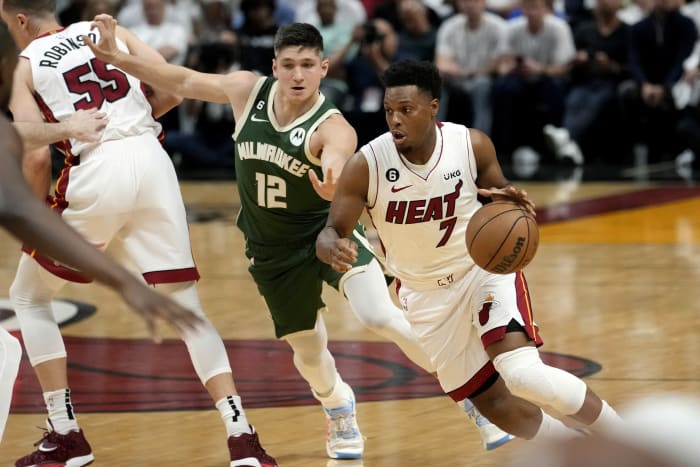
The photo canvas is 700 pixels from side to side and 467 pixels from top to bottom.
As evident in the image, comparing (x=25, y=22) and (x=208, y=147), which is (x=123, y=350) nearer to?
(x=25, y=22)

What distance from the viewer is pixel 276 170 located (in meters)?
5.15

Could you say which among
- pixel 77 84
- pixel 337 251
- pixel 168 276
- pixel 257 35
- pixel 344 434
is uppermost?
pixel 77 84

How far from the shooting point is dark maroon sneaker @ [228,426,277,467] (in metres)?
4.82

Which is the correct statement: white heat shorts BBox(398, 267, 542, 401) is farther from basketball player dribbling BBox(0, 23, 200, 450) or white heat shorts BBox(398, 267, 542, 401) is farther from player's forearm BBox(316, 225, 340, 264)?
basketball player dribbling BBox(0, 23, 200, 450)

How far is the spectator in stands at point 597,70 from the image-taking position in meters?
14.4

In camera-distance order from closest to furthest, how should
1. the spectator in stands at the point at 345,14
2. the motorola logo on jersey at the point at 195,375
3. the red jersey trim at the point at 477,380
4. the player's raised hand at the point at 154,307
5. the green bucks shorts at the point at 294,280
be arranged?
the player's raised hand at the point at 154,307 → the red jersey trim at the point at 477,380 → the green bucks shorts at the point at 294,280 → the motorola logo on jersey at the point at 195,375 → the spectator in stands at the point at 345,14

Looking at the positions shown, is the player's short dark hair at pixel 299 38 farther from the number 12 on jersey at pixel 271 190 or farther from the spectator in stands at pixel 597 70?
the spectator in stands at pixel 597 70

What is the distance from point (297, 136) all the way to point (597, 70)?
393 inches

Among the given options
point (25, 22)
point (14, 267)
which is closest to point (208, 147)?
point (14, 267)

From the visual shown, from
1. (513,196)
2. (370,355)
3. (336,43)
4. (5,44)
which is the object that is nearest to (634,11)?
(336,43)

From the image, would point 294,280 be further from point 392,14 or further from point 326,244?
point 392,14

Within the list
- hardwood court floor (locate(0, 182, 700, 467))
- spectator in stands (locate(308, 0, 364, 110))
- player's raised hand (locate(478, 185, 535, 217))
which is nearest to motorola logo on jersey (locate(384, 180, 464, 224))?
player's raised hand (locate(478, 185, 535, 217))

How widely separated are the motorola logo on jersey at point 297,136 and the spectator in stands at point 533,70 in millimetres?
9810

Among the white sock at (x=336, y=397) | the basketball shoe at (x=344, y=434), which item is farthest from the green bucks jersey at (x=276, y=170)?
the basketball shoe at (x=344, y=434)
